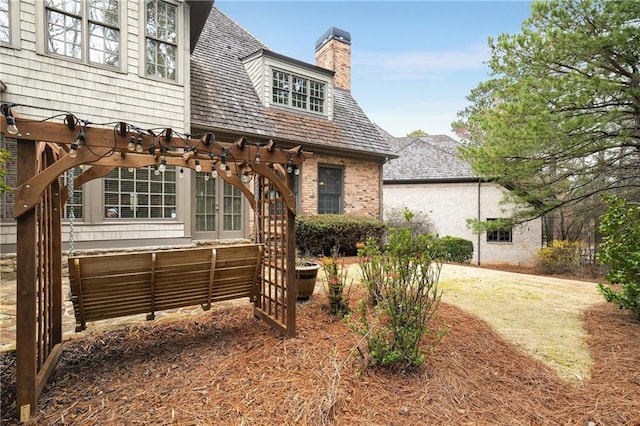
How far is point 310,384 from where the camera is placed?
2834 millimetres

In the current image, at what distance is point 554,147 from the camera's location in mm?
8430

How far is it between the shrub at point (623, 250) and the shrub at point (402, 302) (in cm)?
277

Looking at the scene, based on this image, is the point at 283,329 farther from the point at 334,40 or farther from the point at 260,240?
the point at 334,40

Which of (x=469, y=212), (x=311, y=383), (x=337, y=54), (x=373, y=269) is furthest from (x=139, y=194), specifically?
(x=469, y=212)

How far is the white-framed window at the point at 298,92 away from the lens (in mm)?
10078

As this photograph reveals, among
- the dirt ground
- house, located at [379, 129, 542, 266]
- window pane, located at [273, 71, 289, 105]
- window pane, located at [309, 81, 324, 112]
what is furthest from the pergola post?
house, located at [379, 129, 542, 266]

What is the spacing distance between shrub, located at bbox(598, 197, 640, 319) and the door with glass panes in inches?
297

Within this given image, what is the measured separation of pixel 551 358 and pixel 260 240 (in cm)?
368

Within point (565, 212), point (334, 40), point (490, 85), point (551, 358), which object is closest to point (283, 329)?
point (551, 358)

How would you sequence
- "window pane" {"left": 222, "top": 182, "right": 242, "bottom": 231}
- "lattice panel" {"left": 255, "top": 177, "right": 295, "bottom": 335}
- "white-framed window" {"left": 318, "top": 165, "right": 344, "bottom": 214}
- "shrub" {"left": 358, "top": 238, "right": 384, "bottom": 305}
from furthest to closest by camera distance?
"white-framed window" {"left": 318, "top": 165, "right": 344, "bottom": 214}, "window pane" {"left": 222, "top": 182, "right": 242, "bottom": 231}, "lattice panel" {"left": 255, "top": 177, "right": 295, "bottom": 335}, "shrub" {"left": 358, "top": 238, "right": 384, "bottom": 305}

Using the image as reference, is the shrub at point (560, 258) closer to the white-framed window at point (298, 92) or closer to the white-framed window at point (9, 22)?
the white-framed window at point (298, 92)

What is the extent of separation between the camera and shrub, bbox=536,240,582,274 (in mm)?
12055

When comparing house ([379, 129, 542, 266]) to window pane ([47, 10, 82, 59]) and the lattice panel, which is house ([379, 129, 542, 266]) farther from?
window pane ([47, 10, 82, 59])

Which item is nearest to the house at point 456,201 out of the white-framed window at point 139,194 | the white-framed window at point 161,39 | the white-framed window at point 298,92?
the white-framed window at point 298,92
